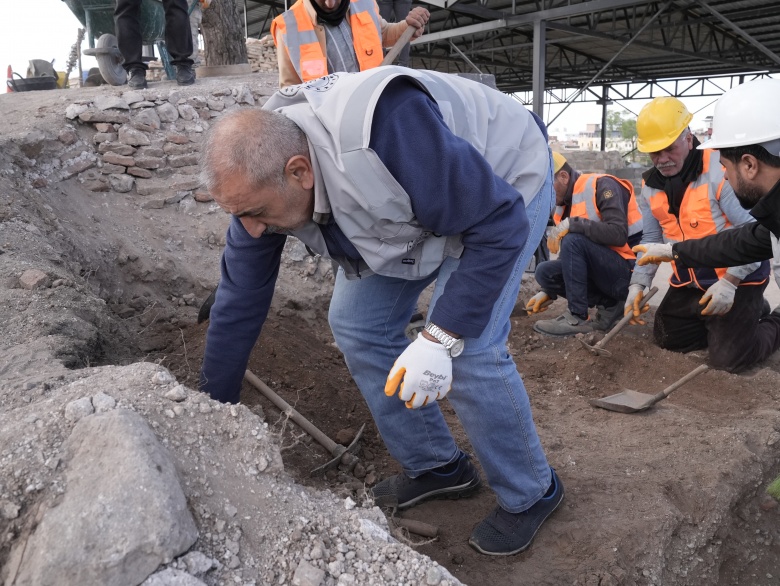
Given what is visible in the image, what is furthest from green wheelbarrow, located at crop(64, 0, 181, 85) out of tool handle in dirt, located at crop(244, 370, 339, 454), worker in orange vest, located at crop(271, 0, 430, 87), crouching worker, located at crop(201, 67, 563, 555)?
crouching worker, located at crop(201, 67, 563, 555)

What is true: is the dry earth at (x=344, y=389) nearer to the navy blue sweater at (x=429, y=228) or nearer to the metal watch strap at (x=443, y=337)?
the navy blue sweater at (x=429, y=228)

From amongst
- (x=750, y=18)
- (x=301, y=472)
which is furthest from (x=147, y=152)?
(x=750, y=18)

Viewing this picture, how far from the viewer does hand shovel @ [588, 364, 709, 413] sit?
3309 millimetres

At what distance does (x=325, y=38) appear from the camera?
3.45 m

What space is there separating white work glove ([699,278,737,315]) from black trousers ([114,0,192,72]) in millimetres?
4345

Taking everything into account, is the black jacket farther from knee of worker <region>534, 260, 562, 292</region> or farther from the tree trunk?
the tree trunk

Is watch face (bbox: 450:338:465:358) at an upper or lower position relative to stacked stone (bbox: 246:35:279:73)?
lower

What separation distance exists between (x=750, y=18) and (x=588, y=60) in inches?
208

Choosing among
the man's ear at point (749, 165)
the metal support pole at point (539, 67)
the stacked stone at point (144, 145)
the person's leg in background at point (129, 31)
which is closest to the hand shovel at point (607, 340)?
the man's ear at point (749, 165)

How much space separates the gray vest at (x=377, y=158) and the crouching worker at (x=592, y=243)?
7.88 ft

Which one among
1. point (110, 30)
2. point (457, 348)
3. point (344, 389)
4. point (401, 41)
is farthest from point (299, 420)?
point (110, 30)

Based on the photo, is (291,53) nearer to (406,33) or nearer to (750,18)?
(406,33)

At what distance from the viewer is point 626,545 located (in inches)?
84.7

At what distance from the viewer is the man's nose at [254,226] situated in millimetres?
1748
